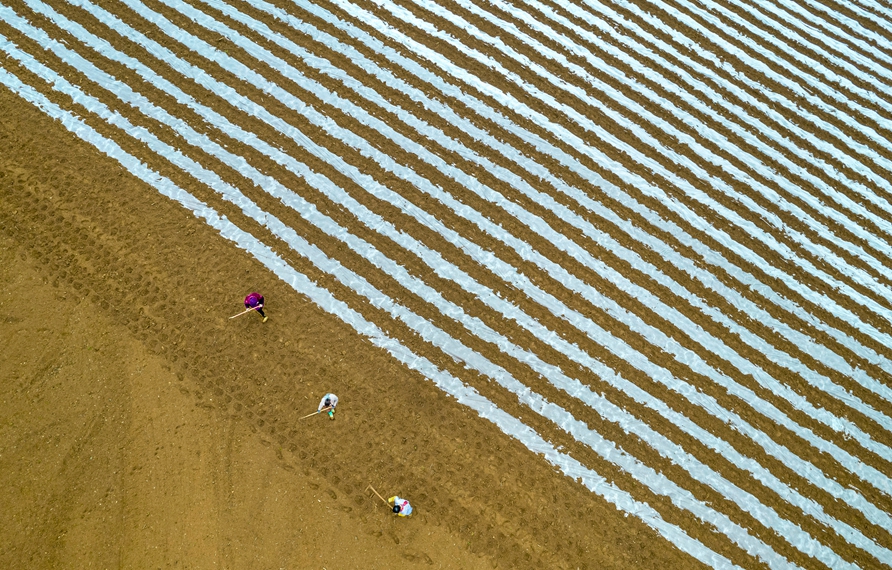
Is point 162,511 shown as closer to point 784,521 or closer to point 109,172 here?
point 109,172

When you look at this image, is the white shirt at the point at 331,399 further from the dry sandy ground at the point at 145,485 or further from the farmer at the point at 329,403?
the dry sandy ground at the point at 145,485

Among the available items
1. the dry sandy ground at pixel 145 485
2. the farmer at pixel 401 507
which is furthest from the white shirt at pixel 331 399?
the farmer at pixel 401 507

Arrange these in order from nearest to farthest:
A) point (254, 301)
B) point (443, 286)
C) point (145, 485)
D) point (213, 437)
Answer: point (145, 485) → point (213, 437) → point (254, 301) → point (443, 286)

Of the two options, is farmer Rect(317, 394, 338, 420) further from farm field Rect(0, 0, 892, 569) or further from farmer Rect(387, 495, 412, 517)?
farmer Rect(387, 495, 412, 517)

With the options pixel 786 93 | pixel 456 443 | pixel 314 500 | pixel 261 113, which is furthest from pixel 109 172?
pixel 786 93

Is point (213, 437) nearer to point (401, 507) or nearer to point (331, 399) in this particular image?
point (331, 399)

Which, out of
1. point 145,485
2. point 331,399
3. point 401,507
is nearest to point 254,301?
point 331,399

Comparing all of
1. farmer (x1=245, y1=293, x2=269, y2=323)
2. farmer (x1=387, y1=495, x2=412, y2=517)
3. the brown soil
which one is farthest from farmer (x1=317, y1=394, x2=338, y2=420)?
farmer (x1=245, y1=293, x2=269, y2=323)
